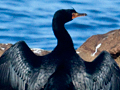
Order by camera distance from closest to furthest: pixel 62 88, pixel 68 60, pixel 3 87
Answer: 1. pixel 62 88
2. pixel 68 60
3. pixel 3 87

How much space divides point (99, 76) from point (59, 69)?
0.64 m

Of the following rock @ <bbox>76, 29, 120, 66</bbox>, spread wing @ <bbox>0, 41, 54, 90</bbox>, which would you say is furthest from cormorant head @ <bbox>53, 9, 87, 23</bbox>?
rock @ <bbox>76, 29, 120, 66</bbox>

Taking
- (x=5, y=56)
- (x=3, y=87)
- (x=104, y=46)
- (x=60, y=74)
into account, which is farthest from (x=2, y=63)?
(x=104, y=46)

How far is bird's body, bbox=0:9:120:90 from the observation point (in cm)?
573

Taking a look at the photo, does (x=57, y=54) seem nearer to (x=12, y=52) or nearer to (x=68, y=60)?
(x=68, y=60)

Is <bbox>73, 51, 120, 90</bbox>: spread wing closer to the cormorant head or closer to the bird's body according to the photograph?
the bird's body

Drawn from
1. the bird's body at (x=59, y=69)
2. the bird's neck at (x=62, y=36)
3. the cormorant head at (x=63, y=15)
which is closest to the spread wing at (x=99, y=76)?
the bird's body at (x=59, y=69)

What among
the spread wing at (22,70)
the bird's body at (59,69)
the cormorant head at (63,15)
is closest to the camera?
the bird's body at (59,69)

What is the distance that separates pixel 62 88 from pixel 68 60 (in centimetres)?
81

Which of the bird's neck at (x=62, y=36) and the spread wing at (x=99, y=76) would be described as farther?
the bird's neck at (x=62, y=36)

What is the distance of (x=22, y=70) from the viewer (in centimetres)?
605

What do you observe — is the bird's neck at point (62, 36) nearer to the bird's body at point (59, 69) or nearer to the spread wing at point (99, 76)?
the bird's body at point (59, 69)

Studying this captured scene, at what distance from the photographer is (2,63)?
21.5ft

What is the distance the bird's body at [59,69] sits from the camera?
5730 millimetres
